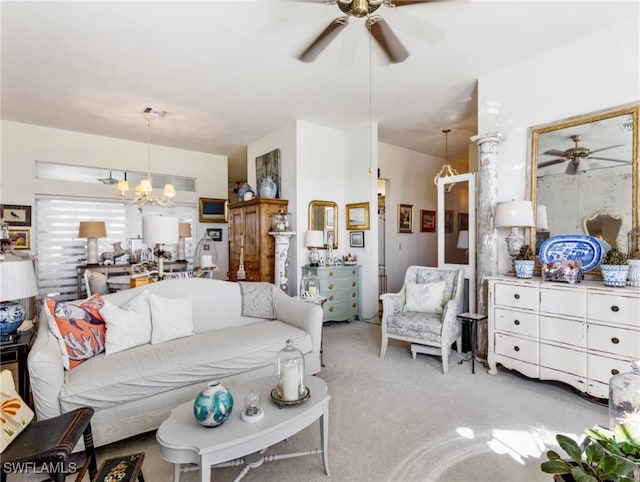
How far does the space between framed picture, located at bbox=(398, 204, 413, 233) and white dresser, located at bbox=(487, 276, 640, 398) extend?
358 cm

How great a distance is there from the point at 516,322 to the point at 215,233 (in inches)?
228

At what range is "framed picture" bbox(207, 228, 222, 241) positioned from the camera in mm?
6953

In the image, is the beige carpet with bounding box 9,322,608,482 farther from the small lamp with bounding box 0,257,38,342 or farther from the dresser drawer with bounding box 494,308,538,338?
the small lamp with bounding box 0,257,38,342

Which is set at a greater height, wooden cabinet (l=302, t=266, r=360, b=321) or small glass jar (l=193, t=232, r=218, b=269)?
small glass jar (l=193, t=232, r=218, b=269)

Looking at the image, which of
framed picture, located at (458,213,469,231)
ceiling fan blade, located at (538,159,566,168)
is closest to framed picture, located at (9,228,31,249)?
framed picture, located at (458,213,469,231)

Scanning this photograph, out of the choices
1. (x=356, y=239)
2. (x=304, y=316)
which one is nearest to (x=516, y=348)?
(x=304, y=316)

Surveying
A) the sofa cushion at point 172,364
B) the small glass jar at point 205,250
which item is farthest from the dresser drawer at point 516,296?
the small glass jar at point 205,250

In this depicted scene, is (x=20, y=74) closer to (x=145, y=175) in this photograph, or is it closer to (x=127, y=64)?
(x=127, y=64)

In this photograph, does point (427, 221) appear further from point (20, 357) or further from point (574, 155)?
point (20, 357)

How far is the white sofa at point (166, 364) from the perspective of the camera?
1.90 metres

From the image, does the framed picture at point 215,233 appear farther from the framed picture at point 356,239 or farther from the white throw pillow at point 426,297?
the white throw pillow at point 426,297

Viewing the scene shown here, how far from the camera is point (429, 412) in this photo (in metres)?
2.44

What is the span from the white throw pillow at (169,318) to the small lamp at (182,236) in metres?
3.51

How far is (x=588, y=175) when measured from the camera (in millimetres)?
2898
